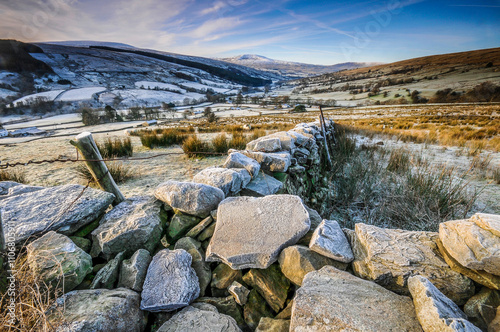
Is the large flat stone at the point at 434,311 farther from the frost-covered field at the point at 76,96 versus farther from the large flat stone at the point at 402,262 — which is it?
the frost-covered field at the point at 76,96

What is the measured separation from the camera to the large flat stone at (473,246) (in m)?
0.91

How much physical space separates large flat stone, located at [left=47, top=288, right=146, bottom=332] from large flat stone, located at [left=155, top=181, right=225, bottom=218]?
2.14 ft

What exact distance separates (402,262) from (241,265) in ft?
3.21

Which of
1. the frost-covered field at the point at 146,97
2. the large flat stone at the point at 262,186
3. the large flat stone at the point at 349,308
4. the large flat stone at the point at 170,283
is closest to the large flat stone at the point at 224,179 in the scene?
the large flat stone at the point at 262,186

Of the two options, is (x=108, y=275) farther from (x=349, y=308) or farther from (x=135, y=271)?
(x=349, y=308)

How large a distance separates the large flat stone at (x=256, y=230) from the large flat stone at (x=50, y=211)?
1.08 m

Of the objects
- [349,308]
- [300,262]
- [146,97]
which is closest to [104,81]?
[146,97]

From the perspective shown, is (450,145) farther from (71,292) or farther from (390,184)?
(71,292)

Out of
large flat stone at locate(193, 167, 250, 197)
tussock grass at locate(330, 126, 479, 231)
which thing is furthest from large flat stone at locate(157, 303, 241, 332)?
tussock grass at locate(330, 126, 479, 231)

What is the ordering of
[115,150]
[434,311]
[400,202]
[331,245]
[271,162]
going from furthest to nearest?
1. [115,150]
2. [400,202]
3. [271,162]
4. [331,245]
5. [434,311]

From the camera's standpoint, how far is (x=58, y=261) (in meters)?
1.15

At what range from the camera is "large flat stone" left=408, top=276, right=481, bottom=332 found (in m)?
0.71

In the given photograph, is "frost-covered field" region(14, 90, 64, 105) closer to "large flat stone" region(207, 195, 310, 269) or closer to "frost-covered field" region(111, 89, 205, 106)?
"frost-covered field" region(111, 89, 205, 106)

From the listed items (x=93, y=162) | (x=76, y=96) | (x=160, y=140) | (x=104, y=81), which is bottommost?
(x=160, y=140)
